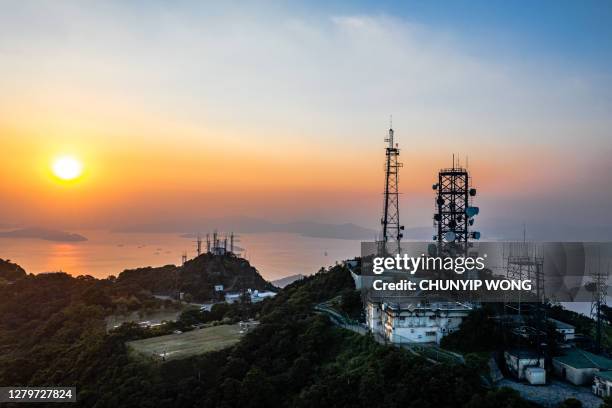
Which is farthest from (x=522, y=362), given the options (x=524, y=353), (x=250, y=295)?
(x=250, y=295)

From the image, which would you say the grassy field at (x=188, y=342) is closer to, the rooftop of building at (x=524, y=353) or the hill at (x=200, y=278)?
the rooftop of building at (x=524, y=353)

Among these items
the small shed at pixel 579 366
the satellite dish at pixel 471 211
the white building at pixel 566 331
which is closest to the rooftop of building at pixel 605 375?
the small shed at pixel 579 366

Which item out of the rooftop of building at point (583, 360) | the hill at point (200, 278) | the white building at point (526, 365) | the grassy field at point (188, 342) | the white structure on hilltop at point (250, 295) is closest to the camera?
the white building at point (526, 365)

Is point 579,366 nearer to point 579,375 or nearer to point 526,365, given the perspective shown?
point 579,375

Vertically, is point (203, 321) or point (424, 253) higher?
point (424, 253)

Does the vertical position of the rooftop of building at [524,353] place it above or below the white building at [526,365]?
above

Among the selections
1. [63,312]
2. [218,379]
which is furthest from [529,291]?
[63,312]

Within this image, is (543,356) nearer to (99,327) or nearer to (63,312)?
(99,327)
